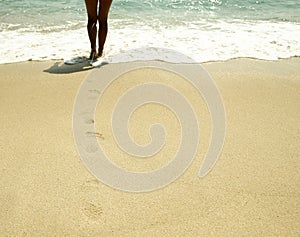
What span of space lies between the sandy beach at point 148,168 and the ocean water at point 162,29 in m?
1.68

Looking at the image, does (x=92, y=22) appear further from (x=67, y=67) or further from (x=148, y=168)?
(x=148, y=168)

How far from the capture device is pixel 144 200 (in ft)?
6.42

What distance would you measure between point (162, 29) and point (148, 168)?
450cm

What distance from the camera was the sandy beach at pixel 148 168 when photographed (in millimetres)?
1779

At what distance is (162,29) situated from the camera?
6.23 m

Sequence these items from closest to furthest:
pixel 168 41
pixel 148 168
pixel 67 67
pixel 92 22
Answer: pixel 148 168 < pixel 67 67 < pixel 92 22 < pixel 168 41

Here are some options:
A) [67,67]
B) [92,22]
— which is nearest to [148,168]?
[67,67]

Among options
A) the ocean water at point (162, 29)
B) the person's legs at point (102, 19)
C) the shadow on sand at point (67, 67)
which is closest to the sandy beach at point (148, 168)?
the shadow on sand at point (67, 67)

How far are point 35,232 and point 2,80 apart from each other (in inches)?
97.7

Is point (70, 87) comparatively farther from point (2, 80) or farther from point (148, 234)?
point (148, 234)

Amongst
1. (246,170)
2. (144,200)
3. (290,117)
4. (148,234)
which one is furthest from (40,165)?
(290,117)

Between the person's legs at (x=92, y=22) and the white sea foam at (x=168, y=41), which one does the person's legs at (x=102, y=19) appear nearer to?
the person's legs at (x=92, y=22)

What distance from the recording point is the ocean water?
4.91 m

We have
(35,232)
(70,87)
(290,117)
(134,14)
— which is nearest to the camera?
(35,232)
